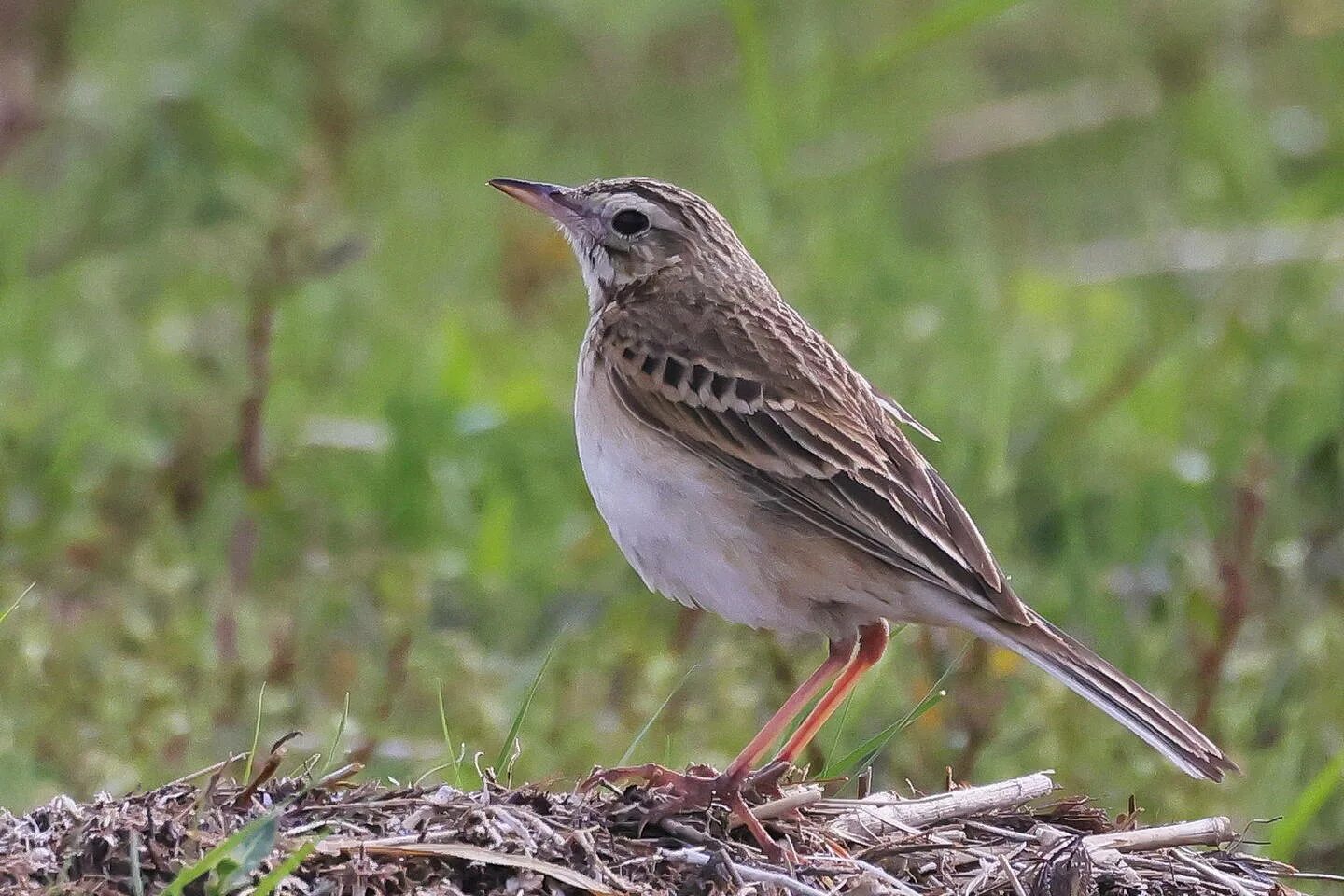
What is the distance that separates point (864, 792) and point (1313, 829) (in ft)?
7.72

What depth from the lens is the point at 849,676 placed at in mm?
5883

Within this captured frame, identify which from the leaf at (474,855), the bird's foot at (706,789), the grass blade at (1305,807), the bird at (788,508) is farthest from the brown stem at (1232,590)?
the leaf at (474,855)

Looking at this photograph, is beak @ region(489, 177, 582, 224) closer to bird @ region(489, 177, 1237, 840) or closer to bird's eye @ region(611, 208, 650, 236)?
bird's eye @ region(611, 208, 650, 236)

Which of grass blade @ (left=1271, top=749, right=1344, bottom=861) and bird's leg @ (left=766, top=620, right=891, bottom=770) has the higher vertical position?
bird's leg @ (left=766, top=620, right=891, bottom=770)

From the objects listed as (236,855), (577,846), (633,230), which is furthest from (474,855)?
(633,230)

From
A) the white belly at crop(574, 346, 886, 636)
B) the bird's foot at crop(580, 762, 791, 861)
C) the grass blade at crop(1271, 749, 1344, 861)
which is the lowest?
the grass blade at crop(1271, 749, 1344, 861)

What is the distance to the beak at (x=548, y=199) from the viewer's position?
22.4 ft

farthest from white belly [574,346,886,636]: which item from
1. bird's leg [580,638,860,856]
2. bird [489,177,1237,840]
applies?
bird's leg [580,638,860,856]

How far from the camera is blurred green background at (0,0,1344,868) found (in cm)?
734

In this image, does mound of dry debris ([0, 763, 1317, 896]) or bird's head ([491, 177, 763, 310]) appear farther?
bird's head ([491, 177, 763, 310])

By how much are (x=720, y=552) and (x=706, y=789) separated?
88 cm

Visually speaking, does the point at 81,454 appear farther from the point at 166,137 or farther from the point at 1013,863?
the point at 1013,863

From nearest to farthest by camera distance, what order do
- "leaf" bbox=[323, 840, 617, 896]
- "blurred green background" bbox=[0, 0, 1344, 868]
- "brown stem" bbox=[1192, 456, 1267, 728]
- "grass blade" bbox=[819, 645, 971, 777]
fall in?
"leaf" bbox=[323, 840, 617, 896] → "grass blade" bbox=[819, 645, 971, 777] → "blurred green background" bbox=[0, 0, 1344, 868] → "brown stem" bbox=[1192, 456, 1267, 728]

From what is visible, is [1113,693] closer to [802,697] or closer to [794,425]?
[802,697]
